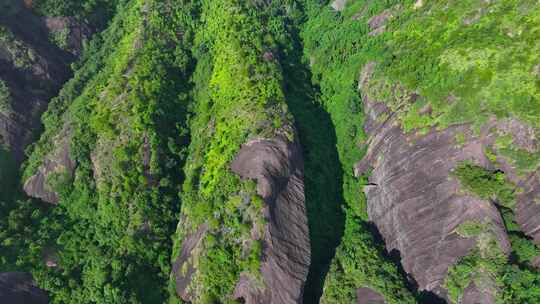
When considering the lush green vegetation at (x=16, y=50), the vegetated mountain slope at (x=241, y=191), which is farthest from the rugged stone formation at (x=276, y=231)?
the lush green vegetation at (x=16, y=50)

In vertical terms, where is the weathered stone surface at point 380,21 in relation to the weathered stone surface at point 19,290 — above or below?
above

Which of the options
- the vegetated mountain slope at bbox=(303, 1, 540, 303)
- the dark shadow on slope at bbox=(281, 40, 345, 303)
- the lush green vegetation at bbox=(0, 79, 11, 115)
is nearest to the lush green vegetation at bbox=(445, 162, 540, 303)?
the vegetated mountain slope at bbox=(303, 1, 540, 303)

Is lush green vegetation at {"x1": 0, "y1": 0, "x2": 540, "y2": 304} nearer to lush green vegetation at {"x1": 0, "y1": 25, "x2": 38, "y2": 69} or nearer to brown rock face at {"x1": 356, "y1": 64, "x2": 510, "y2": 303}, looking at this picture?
lush green vegetation at {"x1": 0, "y1": 25, "x2": 38, "y2": 69}

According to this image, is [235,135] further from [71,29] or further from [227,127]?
[71,29]

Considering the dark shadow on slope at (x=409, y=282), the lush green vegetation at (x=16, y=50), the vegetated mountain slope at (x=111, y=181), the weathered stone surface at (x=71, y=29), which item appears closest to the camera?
the dark shadow on slope at (x=409, y=282)

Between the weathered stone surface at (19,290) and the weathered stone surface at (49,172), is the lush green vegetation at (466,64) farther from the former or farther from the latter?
the weathered stone surface at (19,290)

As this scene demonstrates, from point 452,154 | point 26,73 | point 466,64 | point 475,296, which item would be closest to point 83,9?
point 26,73

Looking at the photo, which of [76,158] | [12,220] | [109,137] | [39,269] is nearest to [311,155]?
[109,137]

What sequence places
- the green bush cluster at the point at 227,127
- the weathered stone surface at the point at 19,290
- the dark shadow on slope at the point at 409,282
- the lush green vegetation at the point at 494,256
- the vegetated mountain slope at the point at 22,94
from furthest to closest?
the vegetated mountain slope at the point at 22,94 → the weathered stone surface at the point at 19,290 → the green bush cluster at the point at 227,127 → the dark shadow on slope at the point at 409,282 → the lush green vegetation at the point at 494,256

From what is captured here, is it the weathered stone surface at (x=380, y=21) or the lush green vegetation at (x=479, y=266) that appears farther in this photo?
the weathered stone surface at (x=380, y=21)
